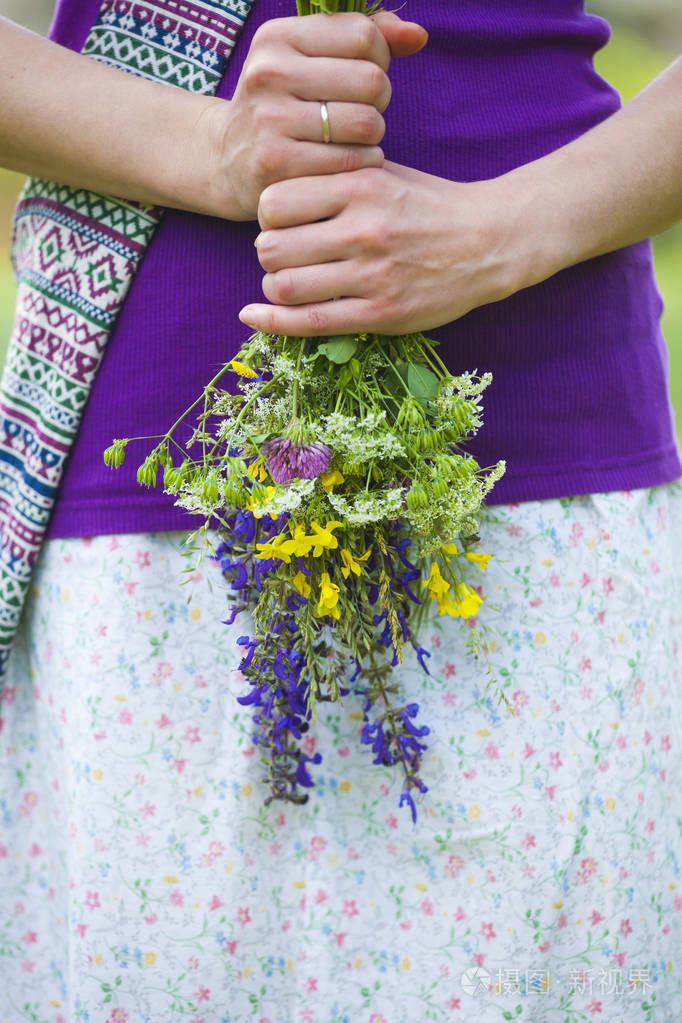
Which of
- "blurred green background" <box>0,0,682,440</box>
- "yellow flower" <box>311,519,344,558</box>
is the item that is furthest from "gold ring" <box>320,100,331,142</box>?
"blurred green background" <box>0,0,682,440</box>

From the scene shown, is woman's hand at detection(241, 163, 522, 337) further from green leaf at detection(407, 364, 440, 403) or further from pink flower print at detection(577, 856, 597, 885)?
pink flower print at detection(577, 856, 597, 885)

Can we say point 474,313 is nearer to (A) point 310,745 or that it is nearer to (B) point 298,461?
(B) point 298,461

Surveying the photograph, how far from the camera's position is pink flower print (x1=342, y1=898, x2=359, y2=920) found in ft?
3.35

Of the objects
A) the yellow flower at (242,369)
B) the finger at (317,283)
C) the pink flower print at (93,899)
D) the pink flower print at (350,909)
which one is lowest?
the pink flower print at (350,909)

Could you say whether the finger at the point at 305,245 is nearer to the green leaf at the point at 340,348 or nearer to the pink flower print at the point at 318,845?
the green leaf at the point at 340,348

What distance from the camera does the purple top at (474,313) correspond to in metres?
0.94

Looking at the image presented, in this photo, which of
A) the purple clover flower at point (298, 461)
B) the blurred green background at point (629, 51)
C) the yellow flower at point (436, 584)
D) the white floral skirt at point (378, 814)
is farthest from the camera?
the blurred green background at point (629, 51)

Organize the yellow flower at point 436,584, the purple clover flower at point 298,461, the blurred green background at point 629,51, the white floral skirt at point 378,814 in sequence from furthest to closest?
the blurred green background at point 629,51
the white floral skirt at point 378,814
the yellow flower at point 436,584
the purple clover flower at point 298,461

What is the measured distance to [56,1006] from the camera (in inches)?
43.5

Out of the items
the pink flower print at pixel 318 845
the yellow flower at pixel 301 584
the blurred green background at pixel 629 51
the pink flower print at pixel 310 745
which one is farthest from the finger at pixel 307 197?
the blurred green background at pixel 629 51

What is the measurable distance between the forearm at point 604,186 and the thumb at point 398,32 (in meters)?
0.15

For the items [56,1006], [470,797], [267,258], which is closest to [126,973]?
[56,1006]

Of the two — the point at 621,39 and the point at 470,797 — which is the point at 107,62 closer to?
the point at 470,797

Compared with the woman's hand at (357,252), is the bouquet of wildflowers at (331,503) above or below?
below
